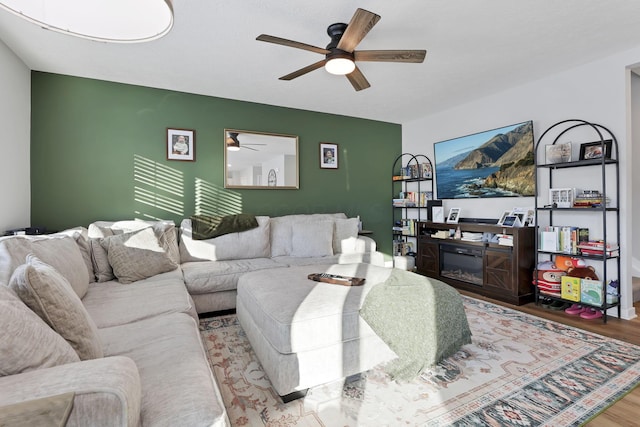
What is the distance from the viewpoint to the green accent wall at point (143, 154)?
333 centimetres

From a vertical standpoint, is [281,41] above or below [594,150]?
above

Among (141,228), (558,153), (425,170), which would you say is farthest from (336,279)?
(425,170)

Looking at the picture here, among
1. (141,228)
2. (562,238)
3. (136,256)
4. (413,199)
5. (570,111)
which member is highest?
(570,111)

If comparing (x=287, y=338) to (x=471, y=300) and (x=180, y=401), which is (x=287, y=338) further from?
(x=471, y=300)

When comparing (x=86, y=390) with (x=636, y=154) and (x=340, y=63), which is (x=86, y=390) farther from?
(x=636, y=154)

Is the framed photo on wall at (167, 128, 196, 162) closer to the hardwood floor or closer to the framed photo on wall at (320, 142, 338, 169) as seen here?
the framed photo on wall at (320, 142, 338, 169)

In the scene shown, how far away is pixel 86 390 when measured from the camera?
77 centimetres

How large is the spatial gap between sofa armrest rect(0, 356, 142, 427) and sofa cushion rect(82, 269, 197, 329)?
40.8 inches

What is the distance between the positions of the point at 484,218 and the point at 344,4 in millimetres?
3212

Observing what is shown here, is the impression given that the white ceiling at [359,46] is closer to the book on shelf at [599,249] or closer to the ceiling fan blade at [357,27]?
the ceiling fan blade at [357,27]

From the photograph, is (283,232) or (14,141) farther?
(283,232)

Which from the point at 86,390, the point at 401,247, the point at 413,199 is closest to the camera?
the point at 86,390

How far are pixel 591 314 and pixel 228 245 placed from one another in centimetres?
375

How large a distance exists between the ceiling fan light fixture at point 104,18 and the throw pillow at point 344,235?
3420mm
